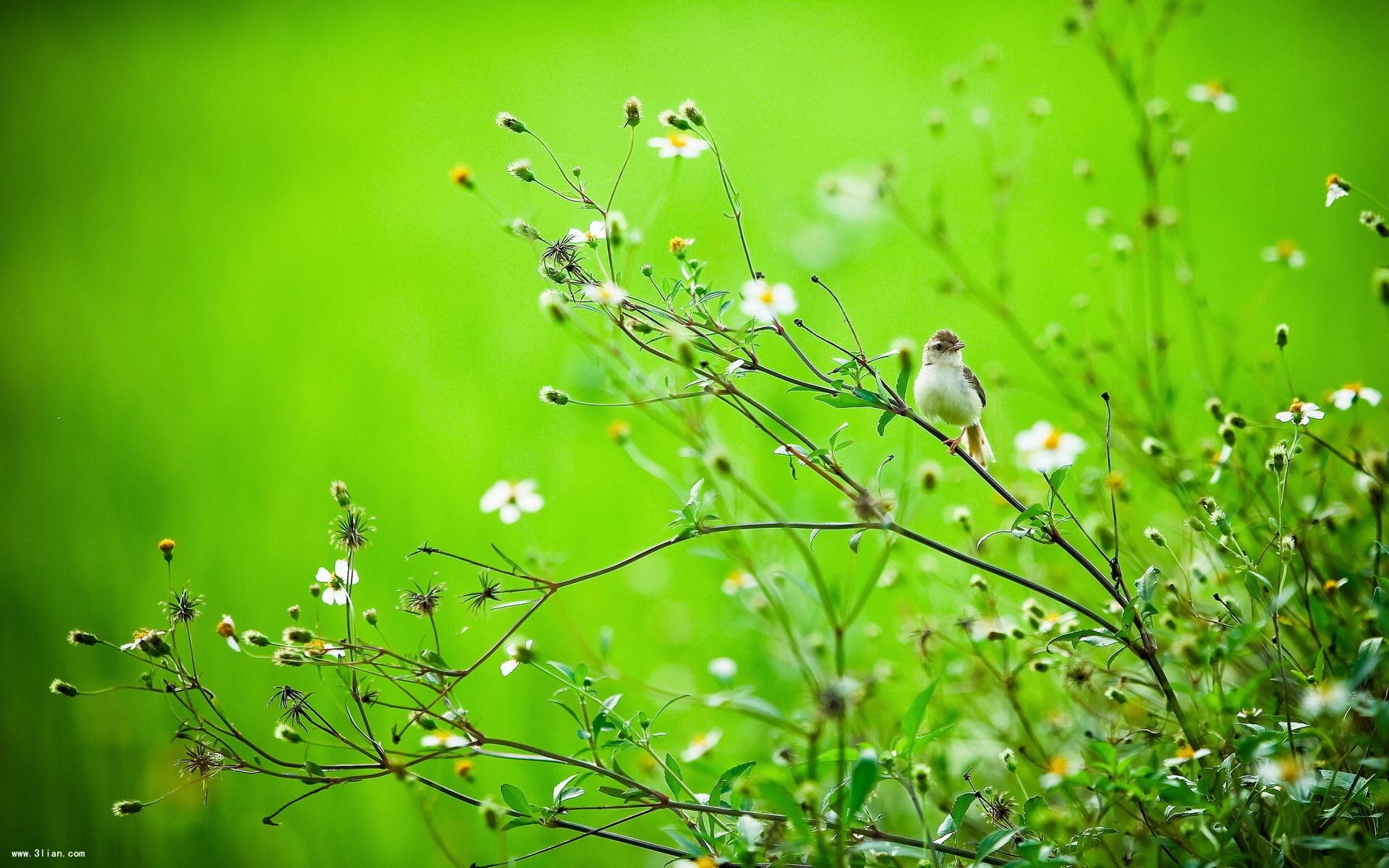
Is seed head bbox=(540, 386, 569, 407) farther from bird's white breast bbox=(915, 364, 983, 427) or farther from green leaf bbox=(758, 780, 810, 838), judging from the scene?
bird's white breast bbox=(915, 364, 983, 427)

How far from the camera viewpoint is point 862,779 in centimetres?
87

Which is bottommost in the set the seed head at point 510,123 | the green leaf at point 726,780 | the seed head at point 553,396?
the green leaf at point 726,780

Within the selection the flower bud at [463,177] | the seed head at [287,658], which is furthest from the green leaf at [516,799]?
the flower bud at [463,177]

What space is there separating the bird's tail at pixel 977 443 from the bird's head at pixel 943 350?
0.46 feet

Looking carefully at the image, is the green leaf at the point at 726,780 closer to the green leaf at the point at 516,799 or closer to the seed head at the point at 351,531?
the green leaf at the point at 516,799

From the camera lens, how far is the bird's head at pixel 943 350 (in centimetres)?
159

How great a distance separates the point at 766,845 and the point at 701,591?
1.48 meters

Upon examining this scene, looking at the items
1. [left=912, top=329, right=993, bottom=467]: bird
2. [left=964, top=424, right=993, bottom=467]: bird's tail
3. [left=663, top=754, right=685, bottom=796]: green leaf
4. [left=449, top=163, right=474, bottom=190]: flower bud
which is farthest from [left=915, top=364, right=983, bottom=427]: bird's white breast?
[left=449, top=163, right=474, bottom=190]: flower bud

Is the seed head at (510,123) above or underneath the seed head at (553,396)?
above

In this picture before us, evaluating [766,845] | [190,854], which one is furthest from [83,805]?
[766,845]

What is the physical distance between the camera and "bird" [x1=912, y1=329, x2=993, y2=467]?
1.51 meters

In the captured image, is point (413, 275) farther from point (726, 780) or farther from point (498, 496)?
point (726, 780)

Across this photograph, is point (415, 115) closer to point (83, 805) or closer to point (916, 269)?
point (916, 269)

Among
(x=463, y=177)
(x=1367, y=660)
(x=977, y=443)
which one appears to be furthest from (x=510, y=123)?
(x=1367, y=660)
